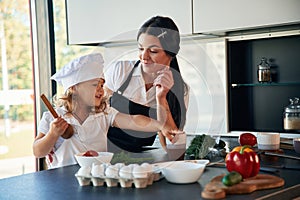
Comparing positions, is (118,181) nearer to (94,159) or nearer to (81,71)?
(94,159)

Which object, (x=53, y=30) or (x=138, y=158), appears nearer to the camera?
(x=138, y=158)

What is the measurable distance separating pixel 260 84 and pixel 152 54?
107 cm

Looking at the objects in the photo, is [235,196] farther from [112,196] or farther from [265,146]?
[265,146]

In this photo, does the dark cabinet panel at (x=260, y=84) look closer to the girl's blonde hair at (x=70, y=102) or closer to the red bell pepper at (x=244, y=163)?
the girl's blonde hair at (x=70, y=102)

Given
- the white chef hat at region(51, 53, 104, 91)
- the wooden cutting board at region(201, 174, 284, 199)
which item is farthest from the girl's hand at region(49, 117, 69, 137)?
the wooden cutting board at region(201, 174, 284, 199)

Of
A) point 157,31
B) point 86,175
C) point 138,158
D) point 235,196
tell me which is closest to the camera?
point 235,196

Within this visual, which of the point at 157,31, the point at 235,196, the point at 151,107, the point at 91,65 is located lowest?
the point at 235,196

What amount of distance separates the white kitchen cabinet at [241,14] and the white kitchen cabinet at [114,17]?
0.09m

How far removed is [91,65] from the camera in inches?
75.2

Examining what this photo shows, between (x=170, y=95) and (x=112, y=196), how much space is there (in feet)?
2.39

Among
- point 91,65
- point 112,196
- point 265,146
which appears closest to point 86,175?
point 112,196

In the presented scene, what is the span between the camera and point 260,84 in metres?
2.69

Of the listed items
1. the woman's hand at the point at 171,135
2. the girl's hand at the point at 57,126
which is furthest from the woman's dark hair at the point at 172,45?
the girl's hand at the point at 57,126

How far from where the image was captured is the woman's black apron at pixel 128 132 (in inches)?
78.9
